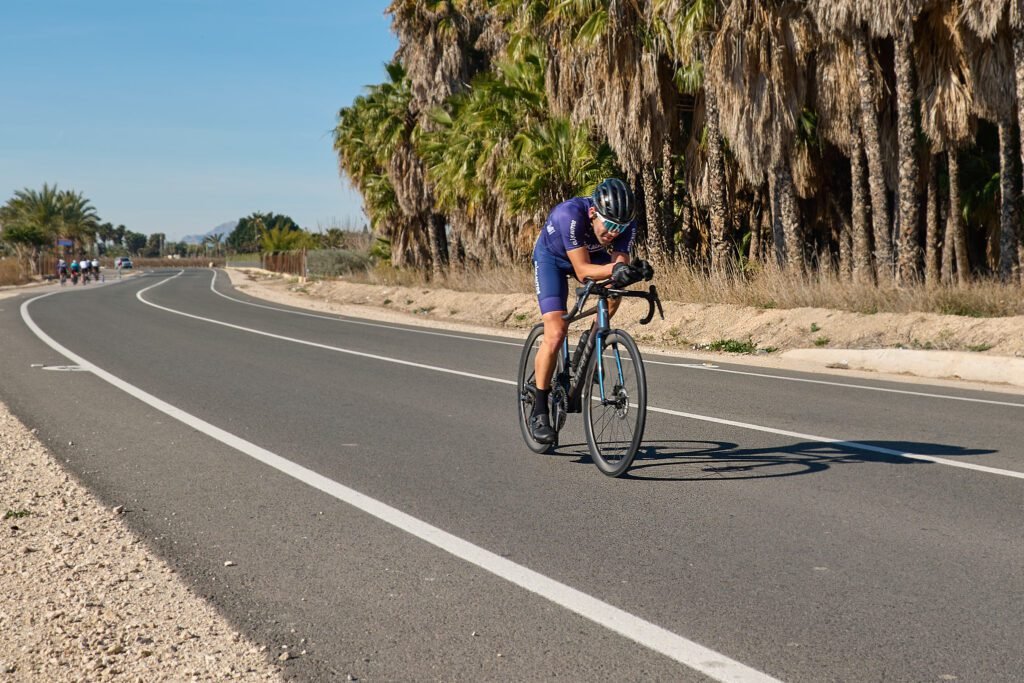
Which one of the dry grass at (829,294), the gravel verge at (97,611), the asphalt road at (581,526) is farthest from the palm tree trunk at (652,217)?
the gravel verge at (97,611)

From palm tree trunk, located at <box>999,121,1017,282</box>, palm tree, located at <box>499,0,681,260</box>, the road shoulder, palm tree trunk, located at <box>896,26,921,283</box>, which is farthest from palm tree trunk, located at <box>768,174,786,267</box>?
the road shoulder

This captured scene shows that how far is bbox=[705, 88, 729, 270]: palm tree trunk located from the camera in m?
23.4

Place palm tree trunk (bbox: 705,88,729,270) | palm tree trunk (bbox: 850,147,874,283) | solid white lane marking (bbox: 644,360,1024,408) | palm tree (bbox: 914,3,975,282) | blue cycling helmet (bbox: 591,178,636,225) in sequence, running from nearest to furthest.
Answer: blue cycling helmet (bbox: 591,178,636,225) < solid white lane marking (bbox: 644,360,1024,408) < palm tree (bbox: 914,3,975,282) < palm tree trunk (bbox: 850,147,874,283) < palm tree trunk (bbox: 705,88,729,270)

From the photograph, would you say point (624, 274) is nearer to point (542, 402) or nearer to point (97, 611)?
point (542, 402)

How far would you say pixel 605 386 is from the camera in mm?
6977

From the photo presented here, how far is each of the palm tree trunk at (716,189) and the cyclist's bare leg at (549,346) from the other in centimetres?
1641

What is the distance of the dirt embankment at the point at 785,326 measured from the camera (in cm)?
1426

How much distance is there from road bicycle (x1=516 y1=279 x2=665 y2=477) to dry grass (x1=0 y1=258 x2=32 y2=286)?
57719mm

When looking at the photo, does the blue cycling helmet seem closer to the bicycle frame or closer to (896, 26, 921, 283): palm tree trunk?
the bicycle frame

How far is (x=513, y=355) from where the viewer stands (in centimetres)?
1622

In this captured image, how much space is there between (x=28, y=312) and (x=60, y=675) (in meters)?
27.4

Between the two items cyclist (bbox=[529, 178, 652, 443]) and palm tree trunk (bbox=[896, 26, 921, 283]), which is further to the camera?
palm tree trunk (bbox=[896, 26, 921, 283])

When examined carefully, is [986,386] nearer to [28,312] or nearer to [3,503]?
[3,503]

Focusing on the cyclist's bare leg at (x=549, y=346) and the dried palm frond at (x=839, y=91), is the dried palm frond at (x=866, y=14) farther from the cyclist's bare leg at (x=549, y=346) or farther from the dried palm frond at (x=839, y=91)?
the cyclist's bare leg at (x=549, y=346)
